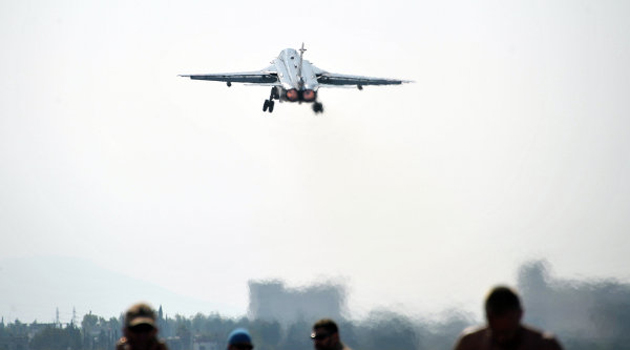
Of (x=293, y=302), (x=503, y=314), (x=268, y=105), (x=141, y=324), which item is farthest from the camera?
(x=268, y=105)

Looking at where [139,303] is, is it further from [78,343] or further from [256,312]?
[78,343]

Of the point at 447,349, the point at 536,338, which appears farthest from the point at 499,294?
the point at 447,349

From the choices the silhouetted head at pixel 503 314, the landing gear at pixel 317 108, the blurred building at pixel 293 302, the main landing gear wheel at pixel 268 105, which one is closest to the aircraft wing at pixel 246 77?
the main landing gear wheel at pixel 268 105

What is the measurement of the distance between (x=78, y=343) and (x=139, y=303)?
4942 centimetres

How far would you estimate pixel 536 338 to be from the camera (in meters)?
10.4

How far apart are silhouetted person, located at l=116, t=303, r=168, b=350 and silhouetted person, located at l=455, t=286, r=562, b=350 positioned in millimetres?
3002

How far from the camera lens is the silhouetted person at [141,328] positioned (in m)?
11.9

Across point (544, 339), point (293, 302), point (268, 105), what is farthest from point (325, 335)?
point (268, 105)

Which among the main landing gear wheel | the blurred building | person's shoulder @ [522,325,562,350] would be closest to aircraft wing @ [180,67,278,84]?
the main landing gear wheel

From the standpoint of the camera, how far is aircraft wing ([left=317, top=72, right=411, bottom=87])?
226ft

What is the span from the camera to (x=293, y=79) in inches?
2426

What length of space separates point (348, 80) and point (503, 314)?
60215 mm

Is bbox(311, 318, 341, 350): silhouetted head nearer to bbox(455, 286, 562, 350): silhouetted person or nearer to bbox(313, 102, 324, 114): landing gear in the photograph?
bbox(455, 286, 562, 350): silhouetted person

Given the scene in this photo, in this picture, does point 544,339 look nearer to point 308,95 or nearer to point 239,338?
point 239,338
